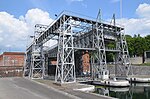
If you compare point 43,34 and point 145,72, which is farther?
point 145,72

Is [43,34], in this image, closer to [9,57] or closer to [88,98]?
[88,98]

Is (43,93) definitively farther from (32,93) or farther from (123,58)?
(123,58)

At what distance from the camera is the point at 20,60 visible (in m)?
118

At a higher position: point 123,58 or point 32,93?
point 123,58

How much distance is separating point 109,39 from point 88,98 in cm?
2844

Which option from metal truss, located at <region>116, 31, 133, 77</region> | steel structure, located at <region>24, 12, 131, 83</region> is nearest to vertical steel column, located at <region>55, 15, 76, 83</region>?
steel structure, located at <region>24, 12, 131, 83</region>

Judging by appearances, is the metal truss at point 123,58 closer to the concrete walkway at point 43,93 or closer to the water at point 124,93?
the water at point 124,93

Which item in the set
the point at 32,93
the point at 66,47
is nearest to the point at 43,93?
the point at 32,93

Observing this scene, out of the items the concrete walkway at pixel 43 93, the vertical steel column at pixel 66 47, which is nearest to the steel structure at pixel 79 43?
the vertical steel column at pixel 66 47

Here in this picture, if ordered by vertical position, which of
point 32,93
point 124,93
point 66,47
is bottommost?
point 124,93

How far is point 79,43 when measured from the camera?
153ft

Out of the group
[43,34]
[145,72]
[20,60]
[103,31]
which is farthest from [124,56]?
[20,60]

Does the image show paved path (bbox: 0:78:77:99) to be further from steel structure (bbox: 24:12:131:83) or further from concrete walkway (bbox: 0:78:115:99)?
steel structure (bbox: 24:12:131:83)

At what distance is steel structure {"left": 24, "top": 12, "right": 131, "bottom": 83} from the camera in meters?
35.9
